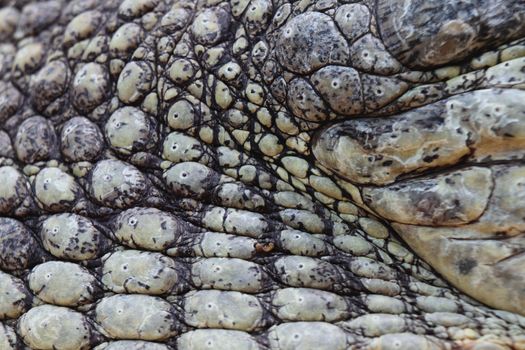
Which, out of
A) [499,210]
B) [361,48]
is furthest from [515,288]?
[361,48]

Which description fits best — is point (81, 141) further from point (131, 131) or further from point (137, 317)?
point (137, 317)

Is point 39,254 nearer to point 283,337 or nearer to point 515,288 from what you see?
point 283,337

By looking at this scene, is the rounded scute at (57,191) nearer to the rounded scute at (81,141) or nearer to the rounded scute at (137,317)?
the rounded scute at (81,141)

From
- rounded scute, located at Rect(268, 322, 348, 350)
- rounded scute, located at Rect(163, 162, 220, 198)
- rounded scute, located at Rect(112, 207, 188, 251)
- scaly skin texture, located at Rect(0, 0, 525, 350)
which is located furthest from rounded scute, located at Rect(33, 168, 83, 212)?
rounded scute, located at Rect(268, 322, 348, 350)

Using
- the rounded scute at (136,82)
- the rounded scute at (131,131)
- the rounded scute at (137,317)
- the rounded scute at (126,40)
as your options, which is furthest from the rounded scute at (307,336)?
the rounded scute at (126,40)

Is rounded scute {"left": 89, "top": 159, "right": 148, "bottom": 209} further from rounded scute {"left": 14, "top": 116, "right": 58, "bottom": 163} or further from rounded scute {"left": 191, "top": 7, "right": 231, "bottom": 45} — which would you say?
rounded scute {"left": 191, "top": 7, "right": 231, "bottom": 45}

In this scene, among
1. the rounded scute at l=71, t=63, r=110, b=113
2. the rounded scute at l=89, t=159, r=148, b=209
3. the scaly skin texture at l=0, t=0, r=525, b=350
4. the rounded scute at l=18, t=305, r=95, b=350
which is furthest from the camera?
the rounded scute at l=71, t=63, r=110, b=113

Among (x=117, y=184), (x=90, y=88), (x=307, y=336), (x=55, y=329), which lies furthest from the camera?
(x=90, y=88)

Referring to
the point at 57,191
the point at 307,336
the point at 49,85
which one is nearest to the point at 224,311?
the point at 307,336
